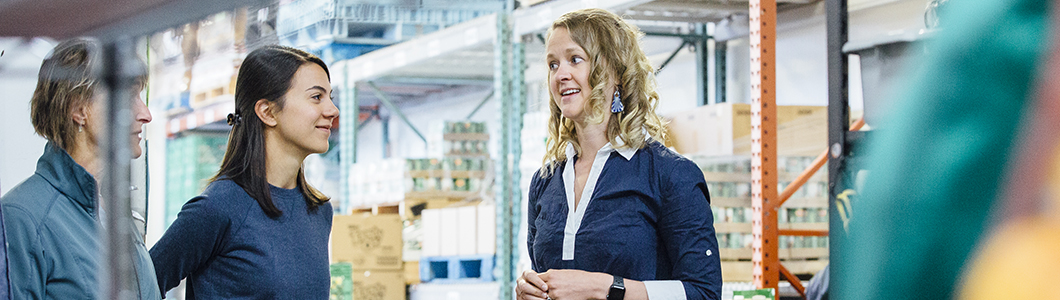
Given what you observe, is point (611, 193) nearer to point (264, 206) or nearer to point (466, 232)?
point (264, 206)

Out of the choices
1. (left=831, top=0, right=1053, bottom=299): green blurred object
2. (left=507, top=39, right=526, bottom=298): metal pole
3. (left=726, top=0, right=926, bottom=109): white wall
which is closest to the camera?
(left=831, top=0, right=1053, bottom=299): green blurred object

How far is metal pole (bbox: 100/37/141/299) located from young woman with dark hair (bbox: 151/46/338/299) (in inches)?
39.7

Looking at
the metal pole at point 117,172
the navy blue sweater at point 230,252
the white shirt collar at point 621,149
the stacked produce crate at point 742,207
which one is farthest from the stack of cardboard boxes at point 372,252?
the metal pole at point 117,172

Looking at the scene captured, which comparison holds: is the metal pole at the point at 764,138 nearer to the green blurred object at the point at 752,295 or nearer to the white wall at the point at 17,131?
the green blurred object at the point at 752,295

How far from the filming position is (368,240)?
21.0 ft

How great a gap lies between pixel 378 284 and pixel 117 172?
5.81 meters

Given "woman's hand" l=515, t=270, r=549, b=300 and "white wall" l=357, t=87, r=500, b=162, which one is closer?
"woman's hand" l=515, t=270, r=549, b=300

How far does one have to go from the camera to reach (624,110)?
193cm

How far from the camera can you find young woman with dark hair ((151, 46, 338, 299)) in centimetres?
177

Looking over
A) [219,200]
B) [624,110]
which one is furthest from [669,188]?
[219,200]

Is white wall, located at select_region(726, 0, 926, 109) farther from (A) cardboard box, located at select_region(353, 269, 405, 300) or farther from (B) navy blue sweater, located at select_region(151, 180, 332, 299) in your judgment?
(B) navy blue sweater, located at select_region(151, 180, 332, 299)

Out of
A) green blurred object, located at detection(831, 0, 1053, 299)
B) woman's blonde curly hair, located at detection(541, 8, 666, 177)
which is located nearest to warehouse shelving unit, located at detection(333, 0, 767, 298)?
woman's blonde curly hair, located at detection(541, 8, 666, 177)

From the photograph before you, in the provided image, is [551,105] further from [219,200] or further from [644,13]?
[644,13]

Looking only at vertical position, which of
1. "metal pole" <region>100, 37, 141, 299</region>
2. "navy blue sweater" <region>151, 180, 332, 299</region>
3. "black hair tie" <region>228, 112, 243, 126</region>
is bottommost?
"navy blue sweater" <region>151, 180, 332, 299</region>
